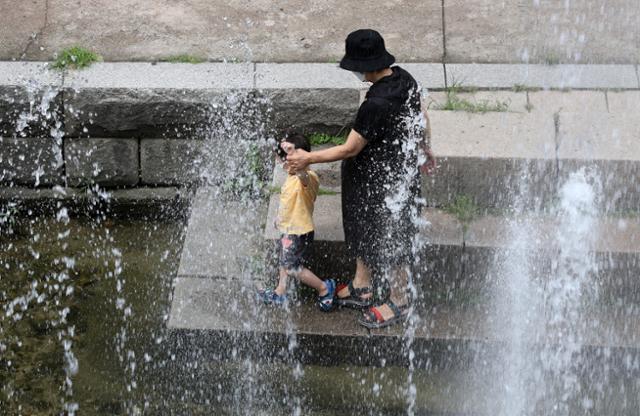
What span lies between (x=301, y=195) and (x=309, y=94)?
125cm

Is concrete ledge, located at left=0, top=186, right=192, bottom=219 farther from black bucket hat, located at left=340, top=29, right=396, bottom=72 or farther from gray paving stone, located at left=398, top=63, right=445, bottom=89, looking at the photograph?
black bucket hat, located at left=340, top=29, right=396, bottom=72

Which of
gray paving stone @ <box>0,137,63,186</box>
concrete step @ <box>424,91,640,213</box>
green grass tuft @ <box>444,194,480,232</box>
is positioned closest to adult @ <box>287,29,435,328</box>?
green grass tuft @ <box>444,194,480,232</box>

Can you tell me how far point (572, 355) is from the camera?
4.92 meters

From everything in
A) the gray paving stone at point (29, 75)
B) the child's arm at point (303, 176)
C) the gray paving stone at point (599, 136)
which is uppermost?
the gray paving stone at point (29, 75)

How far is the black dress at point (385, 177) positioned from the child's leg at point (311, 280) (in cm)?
24

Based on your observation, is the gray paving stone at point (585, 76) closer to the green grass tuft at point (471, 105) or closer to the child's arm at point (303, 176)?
the green grass tuft at point (471, 105)

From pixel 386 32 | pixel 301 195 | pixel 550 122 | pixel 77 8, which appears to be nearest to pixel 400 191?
pixel 301 195

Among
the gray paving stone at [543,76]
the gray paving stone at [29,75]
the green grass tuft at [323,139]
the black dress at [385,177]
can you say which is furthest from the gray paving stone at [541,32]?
the gray paving stone at [29,75]

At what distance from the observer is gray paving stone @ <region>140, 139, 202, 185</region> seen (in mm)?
6250

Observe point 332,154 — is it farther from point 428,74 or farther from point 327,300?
point 428,74

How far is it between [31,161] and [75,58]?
76 centimetres

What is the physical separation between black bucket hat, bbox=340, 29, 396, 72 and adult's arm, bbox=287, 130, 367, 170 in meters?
0.32

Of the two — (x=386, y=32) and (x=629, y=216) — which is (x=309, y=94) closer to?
(x=386, y=32)

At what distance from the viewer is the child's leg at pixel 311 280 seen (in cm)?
500
